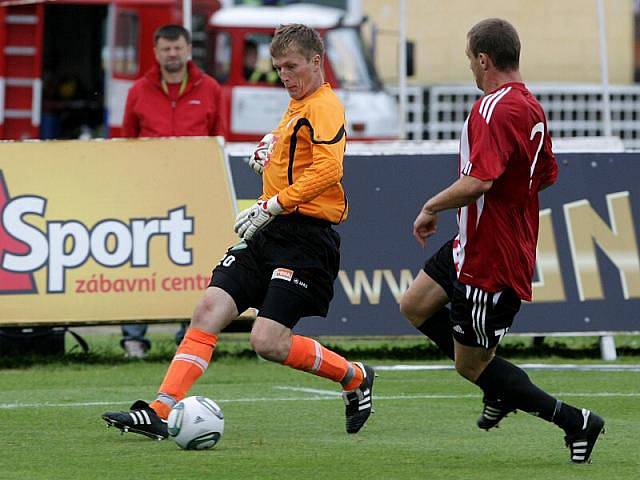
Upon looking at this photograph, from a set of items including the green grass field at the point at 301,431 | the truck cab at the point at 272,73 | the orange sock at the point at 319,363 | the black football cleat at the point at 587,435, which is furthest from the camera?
the truck cab at the point at 272,73

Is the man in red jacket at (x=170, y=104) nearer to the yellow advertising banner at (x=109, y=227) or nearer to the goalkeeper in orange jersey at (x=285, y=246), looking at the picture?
the yellow advertising banner at (x=109, y=227)

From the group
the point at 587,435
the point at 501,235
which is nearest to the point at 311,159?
the point at 501,235

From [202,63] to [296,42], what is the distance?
16.4 metres

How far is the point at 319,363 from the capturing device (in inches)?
329

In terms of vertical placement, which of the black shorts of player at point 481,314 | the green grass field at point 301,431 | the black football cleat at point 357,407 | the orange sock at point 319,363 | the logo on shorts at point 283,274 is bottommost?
the green grass field at point 301,431

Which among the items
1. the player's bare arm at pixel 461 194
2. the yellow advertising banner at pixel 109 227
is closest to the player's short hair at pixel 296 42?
the player's bare arm at pixel 461 194

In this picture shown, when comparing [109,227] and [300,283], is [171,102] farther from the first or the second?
[300,283]

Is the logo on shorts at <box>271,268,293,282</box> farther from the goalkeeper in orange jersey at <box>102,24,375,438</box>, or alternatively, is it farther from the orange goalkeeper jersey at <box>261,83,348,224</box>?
the orange goalkeeper jersey at <box>261,83,348,224</box>

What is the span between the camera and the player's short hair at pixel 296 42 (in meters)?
8.07

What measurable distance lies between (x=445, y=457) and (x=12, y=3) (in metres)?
16.0

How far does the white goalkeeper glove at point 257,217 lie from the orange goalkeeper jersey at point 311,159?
0.18 feet

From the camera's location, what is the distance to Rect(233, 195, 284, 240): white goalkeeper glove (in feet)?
26.4

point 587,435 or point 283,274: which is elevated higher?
point 283,274

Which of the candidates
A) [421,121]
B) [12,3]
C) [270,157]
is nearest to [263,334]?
[270,157]
